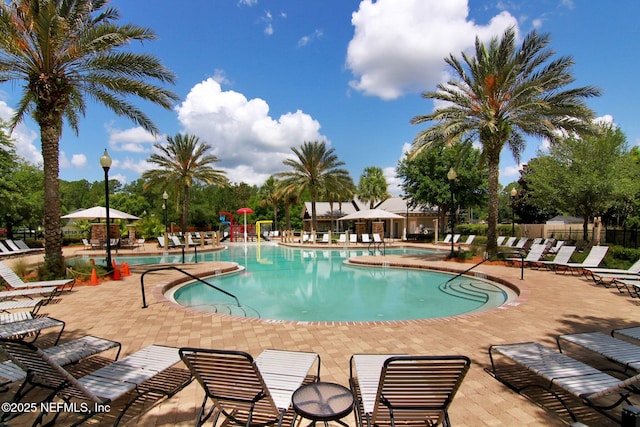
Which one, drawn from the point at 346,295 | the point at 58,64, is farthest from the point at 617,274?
the point at 58,64

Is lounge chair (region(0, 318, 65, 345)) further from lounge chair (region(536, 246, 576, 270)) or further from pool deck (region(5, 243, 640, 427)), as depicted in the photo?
lounge chair (region(536, 246, 576, 270))

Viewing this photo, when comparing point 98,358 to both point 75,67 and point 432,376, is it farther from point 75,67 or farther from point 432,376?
point 75,67

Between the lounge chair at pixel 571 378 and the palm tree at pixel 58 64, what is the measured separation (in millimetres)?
12063

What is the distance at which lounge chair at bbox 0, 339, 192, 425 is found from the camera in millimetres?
2799

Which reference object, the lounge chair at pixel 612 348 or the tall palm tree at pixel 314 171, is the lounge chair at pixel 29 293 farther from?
the tall palm tree at pixel 314 171

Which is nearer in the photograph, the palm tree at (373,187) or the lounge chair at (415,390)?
the lounge chair at (415,390)

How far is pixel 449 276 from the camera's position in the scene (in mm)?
12562

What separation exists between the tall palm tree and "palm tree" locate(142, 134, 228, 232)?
22.9 feet

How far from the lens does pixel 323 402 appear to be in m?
2.47

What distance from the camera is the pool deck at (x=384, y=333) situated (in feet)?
10.8

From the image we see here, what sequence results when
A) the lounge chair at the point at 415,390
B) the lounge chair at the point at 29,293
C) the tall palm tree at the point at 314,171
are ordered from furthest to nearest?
the tall palm tree at the point at 314,171
the lounge chair at the point at 29,293
the lounge chair at the point at 415,390

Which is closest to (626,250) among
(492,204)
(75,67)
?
(492,204)

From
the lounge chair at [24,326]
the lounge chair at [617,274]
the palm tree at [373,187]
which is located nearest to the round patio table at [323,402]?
the lounge chair at [24,326]

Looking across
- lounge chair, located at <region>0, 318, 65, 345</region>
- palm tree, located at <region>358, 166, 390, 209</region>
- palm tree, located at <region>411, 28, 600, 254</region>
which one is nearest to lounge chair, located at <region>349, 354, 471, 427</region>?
lounge chair, located at <region>0, 318, 65, 345</region>
